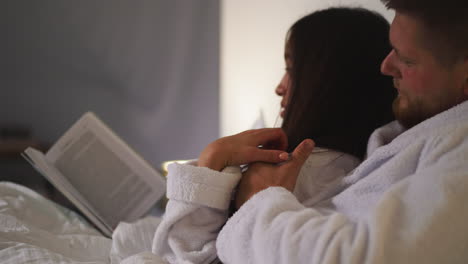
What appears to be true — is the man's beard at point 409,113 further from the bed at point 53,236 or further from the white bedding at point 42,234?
the white bedding at point 42,234

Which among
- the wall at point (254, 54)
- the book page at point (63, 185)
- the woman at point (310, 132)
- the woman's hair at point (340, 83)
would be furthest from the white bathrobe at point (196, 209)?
the wall at point (254, 54)

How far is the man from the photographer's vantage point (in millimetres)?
495

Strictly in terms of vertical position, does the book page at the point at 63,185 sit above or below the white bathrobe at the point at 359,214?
below

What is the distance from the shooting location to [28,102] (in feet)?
8.14

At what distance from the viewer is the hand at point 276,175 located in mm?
774

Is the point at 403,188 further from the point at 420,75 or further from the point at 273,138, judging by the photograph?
Answer: the point at 273,138

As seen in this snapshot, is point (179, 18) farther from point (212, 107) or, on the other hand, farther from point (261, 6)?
point (261, 6)

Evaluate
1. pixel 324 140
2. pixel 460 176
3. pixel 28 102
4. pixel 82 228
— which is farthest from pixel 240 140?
pixel 28 102

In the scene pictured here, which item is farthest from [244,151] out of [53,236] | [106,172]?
[106,172]

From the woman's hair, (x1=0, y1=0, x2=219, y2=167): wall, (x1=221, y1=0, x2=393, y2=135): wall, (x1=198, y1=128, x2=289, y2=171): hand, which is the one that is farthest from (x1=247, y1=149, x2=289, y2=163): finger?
(x1=0, y1=0, x2=219, y2=167): wall

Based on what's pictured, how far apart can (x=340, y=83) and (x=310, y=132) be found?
11 cm

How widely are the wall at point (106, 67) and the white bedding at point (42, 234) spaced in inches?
47.0

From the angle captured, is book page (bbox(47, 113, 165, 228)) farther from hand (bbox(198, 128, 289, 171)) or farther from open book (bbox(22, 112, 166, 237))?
hand (bbox(198, 128, 289, 171))

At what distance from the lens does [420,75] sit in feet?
2.29
